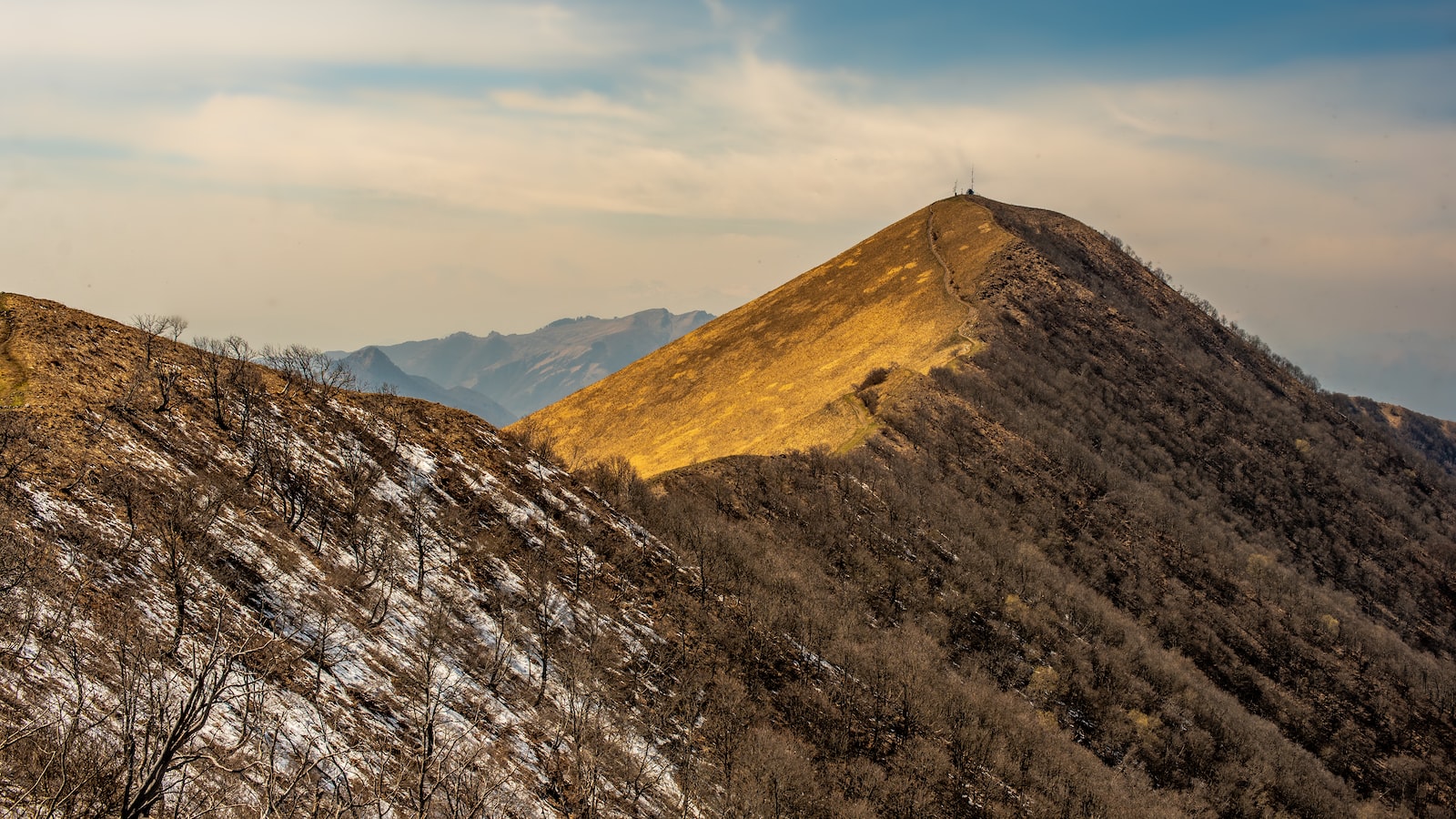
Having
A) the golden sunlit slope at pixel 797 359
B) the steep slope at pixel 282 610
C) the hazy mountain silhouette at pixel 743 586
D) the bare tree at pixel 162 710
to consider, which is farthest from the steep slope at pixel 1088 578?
the bare tree at pixel 162 710

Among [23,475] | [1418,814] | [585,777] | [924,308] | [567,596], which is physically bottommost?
[1418,814]

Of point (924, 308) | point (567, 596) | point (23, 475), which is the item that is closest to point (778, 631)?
point (567, 596)

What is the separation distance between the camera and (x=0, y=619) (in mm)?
16922

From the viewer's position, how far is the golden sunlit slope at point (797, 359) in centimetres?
7475

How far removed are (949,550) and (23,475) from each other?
5044cm

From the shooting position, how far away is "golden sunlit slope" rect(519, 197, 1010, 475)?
7475 centimetres

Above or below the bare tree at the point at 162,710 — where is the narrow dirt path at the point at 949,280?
above

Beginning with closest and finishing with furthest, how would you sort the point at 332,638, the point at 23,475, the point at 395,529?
1. the point at 23,475
2. the point at 332,638
3. the point at 395,529

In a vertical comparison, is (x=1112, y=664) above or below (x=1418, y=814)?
above

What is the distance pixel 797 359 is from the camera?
3617 inches

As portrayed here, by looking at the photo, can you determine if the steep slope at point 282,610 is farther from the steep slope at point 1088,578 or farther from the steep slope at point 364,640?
the steep slope at point 1088,578

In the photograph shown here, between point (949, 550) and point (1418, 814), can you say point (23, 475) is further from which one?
point (1418, 814)

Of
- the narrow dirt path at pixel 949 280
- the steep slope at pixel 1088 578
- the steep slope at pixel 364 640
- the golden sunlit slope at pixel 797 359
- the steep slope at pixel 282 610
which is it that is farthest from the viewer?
the narrow dirt path at pixel 949 280

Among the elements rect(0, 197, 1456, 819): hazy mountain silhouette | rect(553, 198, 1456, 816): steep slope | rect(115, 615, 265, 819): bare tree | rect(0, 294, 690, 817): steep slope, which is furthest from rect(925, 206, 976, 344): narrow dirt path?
rect(115, 615, 265, 819): bare tree
